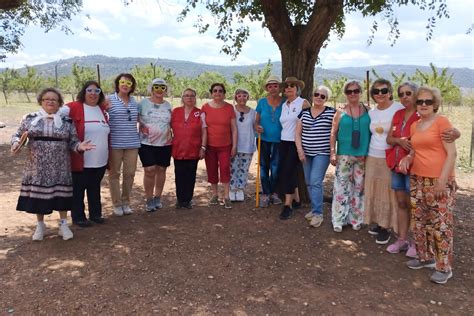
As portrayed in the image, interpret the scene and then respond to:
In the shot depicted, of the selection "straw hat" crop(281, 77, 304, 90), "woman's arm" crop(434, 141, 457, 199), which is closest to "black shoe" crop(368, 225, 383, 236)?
"woman's arm" crop(434, 141, 457, 199)

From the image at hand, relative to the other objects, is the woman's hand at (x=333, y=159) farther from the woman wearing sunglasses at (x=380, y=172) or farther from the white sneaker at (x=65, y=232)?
the white sneaker at (x=65, y=232)

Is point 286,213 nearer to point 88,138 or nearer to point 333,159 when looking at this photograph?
point 333,159

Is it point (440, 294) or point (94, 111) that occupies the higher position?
point (94, 111)

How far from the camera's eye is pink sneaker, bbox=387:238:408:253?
14.6 feet

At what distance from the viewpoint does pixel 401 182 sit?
13.7ft

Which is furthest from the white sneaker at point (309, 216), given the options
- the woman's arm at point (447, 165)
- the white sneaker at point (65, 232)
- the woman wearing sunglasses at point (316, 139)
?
the white sneaker at point (65, 232)

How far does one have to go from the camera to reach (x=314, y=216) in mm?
5109

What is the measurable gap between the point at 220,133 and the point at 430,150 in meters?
2.84

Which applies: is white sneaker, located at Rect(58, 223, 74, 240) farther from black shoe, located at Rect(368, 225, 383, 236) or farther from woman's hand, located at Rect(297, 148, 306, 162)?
black shoe, located at Rect(368, 225, 383, 236)

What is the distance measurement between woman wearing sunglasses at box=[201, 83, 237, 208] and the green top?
165 centimetres

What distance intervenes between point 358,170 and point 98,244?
3.17 m

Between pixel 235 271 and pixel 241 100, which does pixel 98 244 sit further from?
pixel 241 100

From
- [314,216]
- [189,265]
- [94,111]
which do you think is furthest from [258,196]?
[94,111]

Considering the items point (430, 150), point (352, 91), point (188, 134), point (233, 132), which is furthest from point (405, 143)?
point (188, 134)
